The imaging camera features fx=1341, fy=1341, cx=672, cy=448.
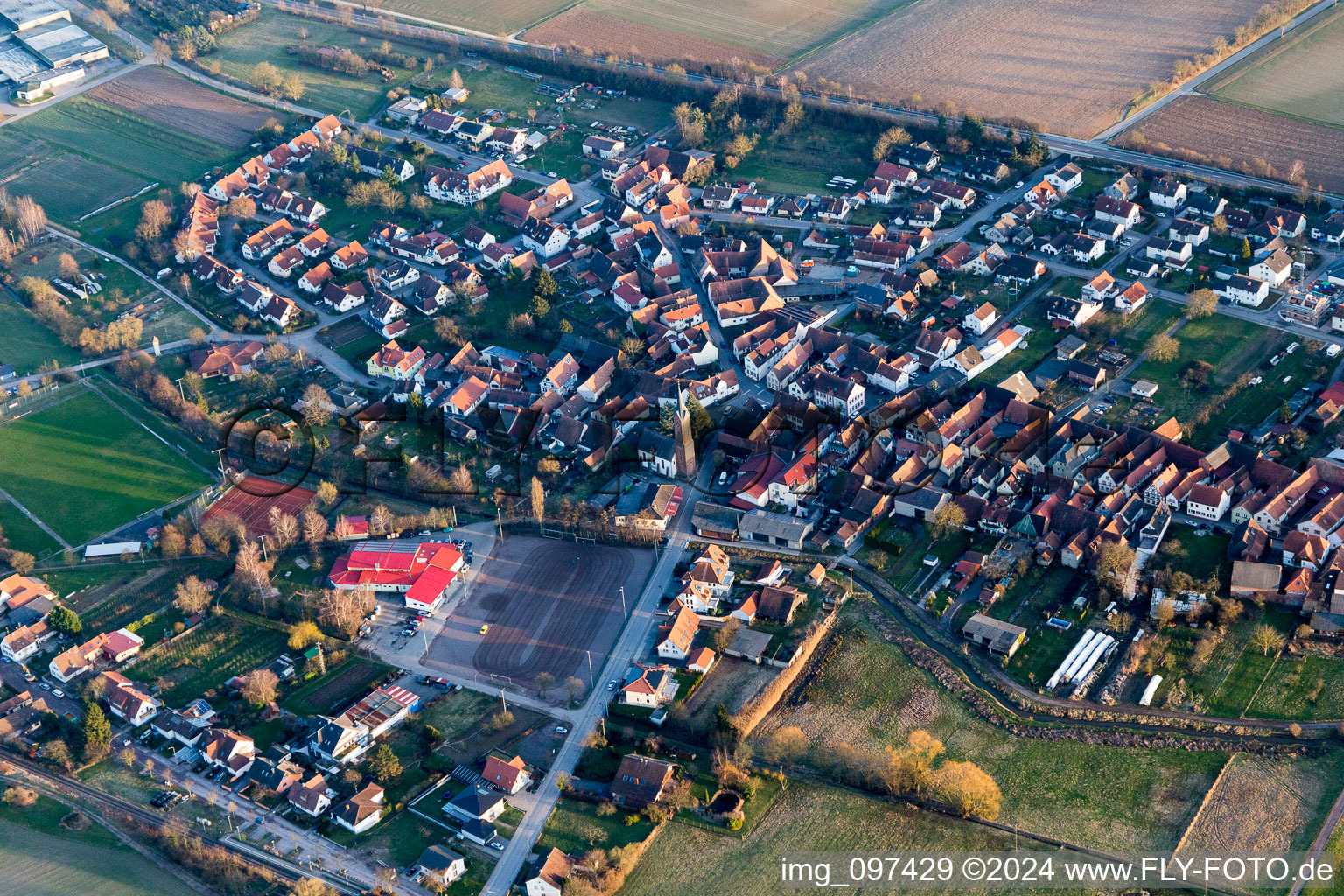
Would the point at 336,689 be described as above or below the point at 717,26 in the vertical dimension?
below

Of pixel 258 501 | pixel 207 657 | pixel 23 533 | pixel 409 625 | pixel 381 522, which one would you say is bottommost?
pixel 207 657

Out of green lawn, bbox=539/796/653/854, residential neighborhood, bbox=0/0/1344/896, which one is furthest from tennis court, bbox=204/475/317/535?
green lawn, bbox=539/796/653/854

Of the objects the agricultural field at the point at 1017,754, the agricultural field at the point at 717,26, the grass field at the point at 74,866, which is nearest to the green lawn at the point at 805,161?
the agricultural field at the point at 717,26

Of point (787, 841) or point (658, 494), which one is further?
point (658, 494)

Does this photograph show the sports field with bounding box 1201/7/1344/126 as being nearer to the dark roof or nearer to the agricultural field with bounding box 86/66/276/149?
the dark roof

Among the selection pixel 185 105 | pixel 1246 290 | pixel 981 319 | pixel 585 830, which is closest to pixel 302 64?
pixel 185 105

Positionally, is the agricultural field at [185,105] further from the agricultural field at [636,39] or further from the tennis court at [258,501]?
the tennis court at [258,501]

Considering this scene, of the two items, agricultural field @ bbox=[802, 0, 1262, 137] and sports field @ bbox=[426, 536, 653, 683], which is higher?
agricultural field @ bbox=[802, 0, 1262, 137]

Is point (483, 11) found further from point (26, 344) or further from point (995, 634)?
point (995, 634)
